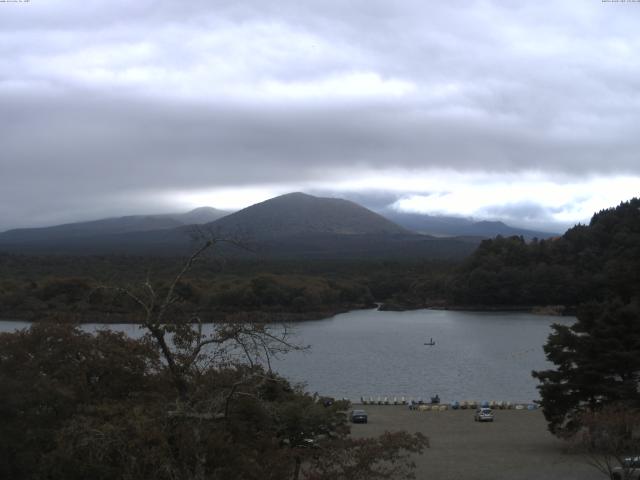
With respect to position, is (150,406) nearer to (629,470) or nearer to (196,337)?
(196,337)

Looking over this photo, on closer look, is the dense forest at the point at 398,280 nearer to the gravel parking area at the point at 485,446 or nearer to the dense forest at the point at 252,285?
the dense forest at the point at 252,285

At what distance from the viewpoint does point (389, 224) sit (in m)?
179

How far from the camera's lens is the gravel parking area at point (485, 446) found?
1415cm

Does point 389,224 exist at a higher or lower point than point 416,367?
higher

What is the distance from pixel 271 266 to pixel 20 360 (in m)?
70.7

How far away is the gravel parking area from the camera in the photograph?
46.4 feet

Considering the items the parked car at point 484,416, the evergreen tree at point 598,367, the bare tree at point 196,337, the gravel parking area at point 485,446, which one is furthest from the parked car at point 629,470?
the parked car at point 484,416

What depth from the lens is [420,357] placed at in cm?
3753

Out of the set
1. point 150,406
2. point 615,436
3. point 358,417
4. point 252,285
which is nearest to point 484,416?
point 358,417

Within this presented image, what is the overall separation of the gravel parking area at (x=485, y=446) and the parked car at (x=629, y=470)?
4.44 ft

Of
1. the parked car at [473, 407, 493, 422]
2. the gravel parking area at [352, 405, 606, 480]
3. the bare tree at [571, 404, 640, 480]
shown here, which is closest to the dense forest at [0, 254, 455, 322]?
the gravel parking area at [352, 405, 606, 480]

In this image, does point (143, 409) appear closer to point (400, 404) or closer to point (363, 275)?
A: point (400, 404)

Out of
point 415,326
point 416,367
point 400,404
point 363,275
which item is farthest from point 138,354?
point 363,275

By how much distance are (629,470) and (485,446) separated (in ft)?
20.8
